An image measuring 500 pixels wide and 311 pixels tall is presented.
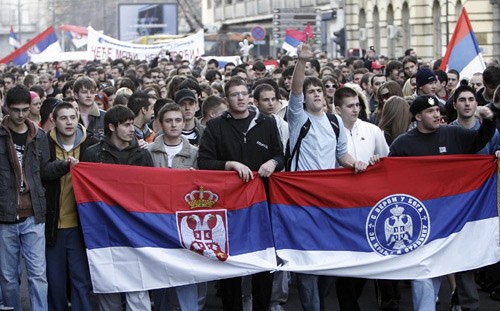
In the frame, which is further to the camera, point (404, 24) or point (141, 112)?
point (404, 24)

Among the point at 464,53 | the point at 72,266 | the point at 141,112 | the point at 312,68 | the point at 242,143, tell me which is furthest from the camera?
the point at 312,68

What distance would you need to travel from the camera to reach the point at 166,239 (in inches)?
385

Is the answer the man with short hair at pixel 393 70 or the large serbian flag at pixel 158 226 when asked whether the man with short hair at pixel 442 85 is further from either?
the large serbian flag at pixel 158 226

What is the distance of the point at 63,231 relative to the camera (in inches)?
388

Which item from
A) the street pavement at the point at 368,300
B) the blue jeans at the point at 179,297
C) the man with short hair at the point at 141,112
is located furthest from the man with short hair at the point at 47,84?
the blue jeans at the point at 179,297

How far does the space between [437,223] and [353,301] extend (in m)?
Answer: 0.94

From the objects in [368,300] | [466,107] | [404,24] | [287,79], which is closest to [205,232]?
[368,300]

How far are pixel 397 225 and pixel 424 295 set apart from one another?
23.0 inches

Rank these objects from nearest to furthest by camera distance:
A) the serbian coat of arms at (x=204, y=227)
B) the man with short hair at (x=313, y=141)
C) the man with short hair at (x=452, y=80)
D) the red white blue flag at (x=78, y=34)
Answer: the serbian coat of arms at (x=204, y=227)
the man with short hair at (x=313, y=141)
the man with short hair at (x=452, y=80)
the red white blue flag at (x=78, y=34)

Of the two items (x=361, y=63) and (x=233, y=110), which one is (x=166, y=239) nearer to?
(x=233, y=110)

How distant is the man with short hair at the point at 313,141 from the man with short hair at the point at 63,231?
1737 mm

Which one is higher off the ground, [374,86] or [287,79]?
[287,79]

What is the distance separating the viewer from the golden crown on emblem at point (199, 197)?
9.81 m

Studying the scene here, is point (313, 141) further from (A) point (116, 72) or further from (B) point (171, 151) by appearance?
(A) point (116, 72)
